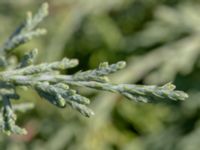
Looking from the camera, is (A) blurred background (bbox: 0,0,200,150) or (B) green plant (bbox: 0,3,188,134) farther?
(A) blurred background (bbox: 0,0,200,150)

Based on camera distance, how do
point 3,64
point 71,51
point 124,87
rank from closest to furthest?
point 124,87
point 3,64
point 71,51

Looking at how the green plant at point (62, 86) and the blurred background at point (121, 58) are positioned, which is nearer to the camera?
the green plant at point (62, 86)

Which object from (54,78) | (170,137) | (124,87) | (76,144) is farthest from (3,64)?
(170,137)

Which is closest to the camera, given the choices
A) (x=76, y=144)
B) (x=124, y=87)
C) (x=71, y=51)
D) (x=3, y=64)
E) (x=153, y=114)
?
(x=124, y=87)

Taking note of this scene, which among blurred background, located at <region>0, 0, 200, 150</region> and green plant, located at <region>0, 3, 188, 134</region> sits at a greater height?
blurred background, located at <region>0, 0, 200, 150</region>

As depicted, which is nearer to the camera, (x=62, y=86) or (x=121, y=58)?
(x=62, y=86)

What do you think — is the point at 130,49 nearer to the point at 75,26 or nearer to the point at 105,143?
the point at 75,26

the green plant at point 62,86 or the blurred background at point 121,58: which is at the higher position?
the blurred background at point 121,58

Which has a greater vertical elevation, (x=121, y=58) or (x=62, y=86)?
(x=121, y=58)
